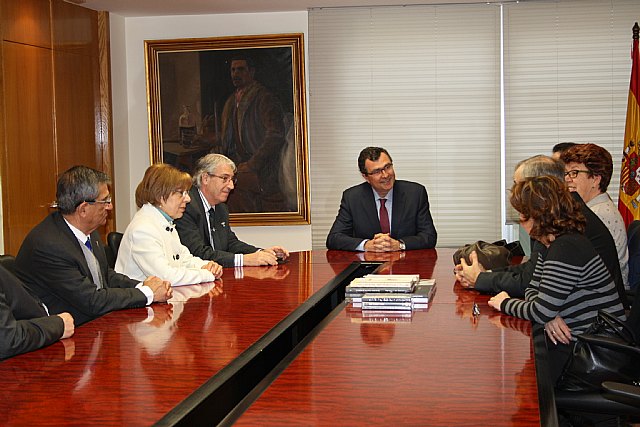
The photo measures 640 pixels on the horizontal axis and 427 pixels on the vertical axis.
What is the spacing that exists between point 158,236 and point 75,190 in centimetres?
64

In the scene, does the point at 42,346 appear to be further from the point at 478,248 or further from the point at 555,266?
the point at 478,248

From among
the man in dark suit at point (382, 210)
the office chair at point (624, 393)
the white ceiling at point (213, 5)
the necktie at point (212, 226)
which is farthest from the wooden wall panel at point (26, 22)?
the office chair at point (624, 393)

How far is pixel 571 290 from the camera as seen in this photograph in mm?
3236

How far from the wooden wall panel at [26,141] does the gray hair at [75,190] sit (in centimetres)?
280

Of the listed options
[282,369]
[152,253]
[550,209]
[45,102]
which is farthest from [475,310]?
[45,102]

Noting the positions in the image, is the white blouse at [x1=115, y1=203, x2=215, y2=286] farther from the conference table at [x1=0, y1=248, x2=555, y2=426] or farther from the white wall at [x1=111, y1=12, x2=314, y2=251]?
the white wall at [x1=111, y1=12, x2=314, y2=251]

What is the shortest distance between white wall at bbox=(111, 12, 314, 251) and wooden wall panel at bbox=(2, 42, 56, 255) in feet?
3.58

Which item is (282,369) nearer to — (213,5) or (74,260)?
(74,260)

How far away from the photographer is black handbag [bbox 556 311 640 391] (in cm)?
319

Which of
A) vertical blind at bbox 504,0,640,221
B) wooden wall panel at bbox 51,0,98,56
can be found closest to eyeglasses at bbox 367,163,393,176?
vertical blind at bbox 504,0,640,221

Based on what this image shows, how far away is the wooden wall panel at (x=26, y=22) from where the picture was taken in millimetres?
6434

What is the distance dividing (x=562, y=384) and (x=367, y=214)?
9.46 ft

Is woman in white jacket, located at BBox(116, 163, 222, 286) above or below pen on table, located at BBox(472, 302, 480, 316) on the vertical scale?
above

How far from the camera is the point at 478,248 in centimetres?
441
